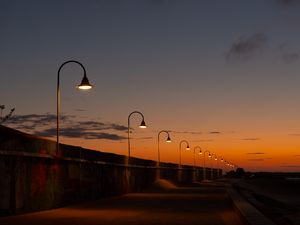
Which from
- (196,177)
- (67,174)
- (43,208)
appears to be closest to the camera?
(43,208)

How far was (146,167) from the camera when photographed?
165 ft

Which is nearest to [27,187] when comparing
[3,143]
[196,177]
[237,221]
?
[3,143]

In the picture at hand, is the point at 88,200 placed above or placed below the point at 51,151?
below

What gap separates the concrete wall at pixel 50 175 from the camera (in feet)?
65.0

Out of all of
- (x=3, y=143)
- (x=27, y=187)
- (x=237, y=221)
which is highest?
(x=3, y=143)

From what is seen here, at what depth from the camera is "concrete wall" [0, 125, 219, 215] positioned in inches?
779

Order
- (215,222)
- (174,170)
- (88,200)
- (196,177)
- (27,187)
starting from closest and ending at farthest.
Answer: (215,222)
(27,187)
(88,200)
(174,170)
(196,177)

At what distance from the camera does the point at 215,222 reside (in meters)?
18.2

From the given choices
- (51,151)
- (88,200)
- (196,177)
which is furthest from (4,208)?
(196,177)

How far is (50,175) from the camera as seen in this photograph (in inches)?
944

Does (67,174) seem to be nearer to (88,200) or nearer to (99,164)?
(88,200)

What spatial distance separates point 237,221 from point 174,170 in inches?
2085

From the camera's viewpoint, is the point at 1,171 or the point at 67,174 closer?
the point at 1,171

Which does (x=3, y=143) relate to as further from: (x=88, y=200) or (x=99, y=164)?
(x=99, y=164)
